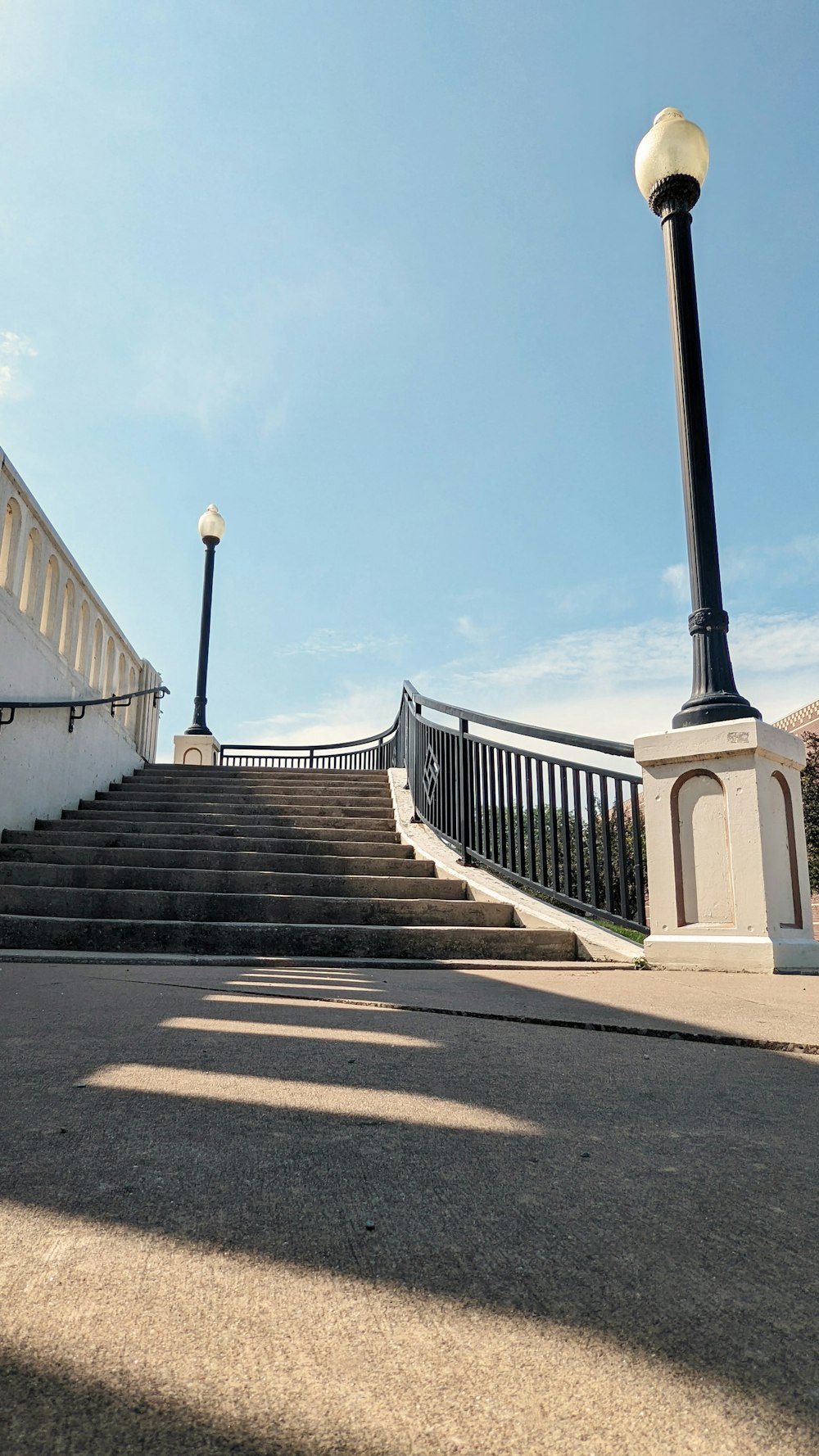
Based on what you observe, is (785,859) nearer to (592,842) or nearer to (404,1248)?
(592,842)

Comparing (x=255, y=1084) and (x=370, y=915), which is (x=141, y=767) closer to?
(x=370, y=915)

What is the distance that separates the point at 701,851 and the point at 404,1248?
386 cm

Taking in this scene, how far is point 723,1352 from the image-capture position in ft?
2.87

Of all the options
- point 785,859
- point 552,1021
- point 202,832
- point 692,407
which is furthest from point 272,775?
point 552,1021

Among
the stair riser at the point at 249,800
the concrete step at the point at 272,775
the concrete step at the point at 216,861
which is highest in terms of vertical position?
the concrete step at the point at 272,775

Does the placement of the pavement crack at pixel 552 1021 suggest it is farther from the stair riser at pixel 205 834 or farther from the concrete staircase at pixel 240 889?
the stair riser at pixel 205 834

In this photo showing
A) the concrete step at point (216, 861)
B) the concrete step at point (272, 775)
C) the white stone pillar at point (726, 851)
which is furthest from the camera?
the concrete step at point (272, 775)

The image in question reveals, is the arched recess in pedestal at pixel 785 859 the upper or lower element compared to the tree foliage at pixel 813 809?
lower

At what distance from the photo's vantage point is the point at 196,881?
614 cm

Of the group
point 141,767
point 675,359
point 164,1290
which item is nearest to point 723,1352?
point 164,1290

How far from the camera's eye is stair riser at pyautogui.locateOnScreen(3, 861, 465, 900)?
608 centimetres

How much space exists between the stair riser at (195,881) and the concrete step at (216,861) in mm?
453

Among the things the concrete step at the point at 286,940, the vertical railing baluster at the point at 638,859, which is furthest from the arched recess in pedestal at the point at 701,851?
the concrete step at the point at 286,940

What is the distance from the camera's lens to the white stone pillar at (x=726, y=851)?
4363mm
